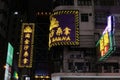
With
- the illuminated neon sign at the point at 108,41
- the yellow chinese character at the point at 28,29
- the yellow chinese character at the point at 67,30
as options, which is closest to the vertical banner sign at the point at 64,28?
→ the yellow chinese character at the point at 67,30

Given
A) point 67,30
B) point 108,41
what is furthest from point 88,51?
point 108,41

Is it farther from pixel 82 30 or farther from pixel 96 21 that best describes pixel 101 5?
pixel 82 30

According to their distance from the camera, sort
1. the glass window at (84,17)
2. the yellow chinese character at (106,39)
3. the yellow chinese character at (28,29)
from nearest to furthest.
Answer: the yellow chinese character at (106,39), the yellow chinese character at (28,29), the glass window at (84,17)

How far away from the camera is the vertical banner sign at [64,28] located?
25.3 meters

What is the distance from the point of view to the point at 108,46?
19391 millimetres

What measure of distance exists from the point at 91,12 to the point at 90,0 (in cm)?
155

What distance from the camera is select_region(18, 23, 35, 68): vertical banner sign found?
2514 centimetres

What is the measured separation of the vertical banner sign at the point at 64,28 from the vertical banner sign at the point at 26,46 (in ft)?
6.74

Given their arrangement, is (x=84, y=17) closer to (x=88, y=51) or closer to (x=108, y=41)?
(x=88, y=51)

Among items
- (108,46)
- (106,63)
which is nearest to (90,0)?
(106,63)

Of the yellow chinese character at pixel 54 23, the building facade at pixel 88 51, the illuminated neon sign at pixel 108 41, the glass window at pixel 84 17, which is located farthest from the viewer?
the glass window at pixel 84 17

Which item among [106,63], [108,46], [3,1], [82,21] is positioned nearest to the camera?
[108,46]

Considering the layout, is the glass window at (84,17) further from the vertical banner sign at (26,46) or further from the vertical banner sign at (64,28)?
the vertical banner sign at (26,46)

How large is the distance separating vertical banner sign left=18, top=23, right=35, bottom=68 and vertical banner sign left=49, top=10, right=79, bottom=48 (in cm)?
206
